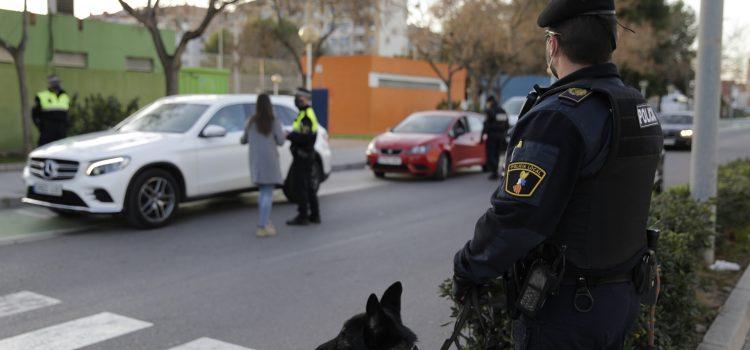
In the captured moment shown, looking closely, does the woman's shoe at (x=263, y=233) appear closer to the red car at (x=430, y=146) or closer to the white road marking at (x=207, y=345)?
the white road marking at (x=207, y=345)

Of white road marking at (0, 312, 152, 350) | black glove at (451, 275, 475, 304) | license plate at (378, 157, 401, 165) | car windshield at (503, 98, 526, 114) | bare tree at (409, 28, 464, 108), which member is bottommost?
white road marking at (0, 312, 152, 350)

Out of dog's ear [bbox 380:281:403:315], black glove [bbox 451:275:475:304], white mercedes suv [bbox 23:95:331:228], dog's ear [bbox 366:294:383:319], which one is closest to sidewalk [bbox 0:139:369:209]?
white mercedes suv [bbox 23:95:331:228]

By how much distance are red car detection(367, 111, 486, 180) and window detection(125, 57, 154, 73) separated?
9.59m

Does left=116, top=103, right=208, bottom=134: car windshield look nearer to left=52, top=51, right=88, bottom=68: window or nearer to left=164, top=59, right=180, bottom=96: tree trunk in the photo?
left=164, top=59, right=180, bottom=96: tree trunk

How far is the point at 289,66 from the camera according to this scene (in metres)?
45.3

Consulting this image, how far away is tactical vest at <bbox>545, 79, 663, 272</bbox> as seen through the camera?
206cm

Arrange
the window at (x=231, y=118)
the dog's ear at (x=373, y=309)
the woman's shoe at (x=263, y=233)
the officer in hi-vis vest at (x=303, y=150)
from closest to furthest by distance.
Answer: the dog's ear at (x=373, y=309) → the woman's shoe at (x=263, y=233) → the officer in hi-vis vest at (x=303, y=150) → the window at (x=231, y=118)

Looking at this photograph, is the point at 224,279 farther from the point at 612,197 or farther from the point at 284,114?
the point at 284,114

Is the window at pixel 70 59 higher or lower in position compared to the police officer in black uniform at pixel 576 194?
higher

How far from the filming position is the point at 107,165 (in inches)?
320

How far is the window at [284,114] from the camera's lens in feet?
35.2

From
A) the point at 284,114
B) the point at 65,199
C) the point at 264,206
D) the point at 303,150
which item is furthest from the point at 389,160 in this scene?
the point at 65,199

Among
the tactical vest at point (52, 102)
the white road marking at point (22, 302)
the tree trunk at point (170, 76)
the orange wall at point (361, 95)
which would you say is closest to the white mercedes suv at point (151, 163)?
the white road marking at point (22, 302)

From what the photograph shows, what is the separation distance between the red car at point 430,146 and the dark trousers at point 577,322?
11695mm
